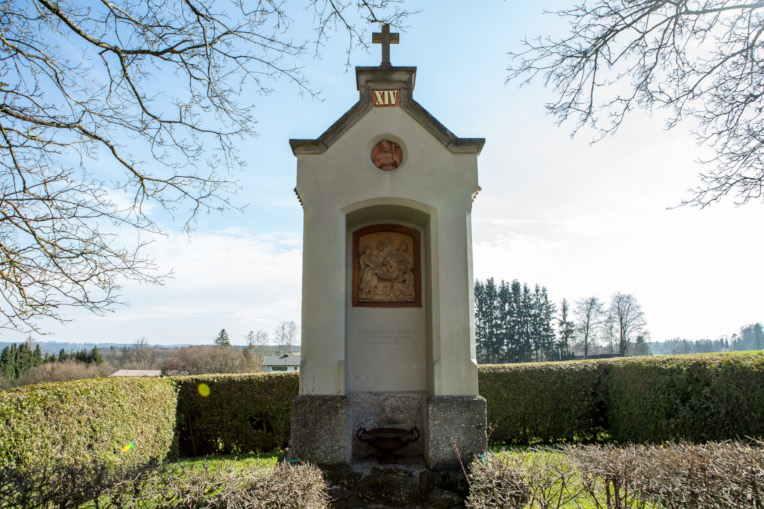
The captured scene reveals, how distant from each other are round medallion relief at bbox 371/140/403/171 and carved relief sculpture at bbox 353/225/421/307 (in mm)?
952

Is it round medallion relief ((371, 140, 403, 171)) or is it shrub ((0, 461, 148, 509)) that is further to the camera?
round medallion relief ((371, 140, 403, 171))

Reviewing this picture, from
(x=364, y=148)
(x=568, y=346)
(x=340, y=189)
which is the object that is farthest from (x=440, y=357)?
(x=568, y=346)

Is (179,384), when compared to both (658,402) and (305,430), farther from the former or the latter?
(658,402)

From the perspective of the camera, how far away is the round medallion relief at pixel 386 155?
259 inches

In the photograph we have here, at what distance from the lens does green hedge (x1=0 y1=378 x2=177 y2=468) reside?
582cm

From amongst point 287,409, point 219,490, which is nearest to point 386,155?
point 219,490

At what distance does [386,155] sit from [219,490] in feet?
15.0

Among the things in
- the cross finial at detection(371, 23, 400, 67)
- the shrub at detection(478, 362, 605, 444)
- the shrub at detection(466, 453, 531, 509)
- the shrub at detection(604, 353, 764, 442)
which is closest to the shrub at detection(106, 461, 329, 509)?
the shrub at detection(466, 453, 531, 509)

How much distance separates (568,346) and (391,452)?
55091 millimetres

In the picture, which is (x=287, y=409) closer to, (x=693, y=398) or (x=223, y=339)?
(x=693, y=398)

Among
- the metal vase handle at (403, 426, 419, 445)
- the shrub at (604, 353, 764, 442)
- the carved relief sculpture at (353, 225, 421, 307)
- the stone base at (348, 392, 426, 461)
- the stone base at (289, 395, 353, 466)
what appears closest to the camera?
the stone base at (289, 395, 353, 466)

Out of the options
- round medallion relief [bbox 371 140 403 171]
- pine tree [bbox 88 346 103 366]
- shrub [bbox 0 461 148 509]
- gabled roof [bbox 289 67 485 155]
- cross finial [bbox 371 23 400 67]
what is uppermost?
cross finial [bbox 371 23 400 67]

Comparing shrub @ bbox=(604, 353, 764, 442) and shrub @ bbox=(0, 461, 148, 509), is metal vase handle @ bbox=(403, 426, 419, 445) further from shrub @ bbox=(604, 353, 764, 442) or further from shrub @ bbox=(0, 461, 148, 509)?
shrub @ bbox=(604, 353, 764, 442)

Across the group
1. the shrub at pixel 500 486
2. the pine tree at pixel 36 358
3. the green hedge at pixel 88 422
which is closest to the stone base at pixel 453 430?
the shrub at pixel 500 486
